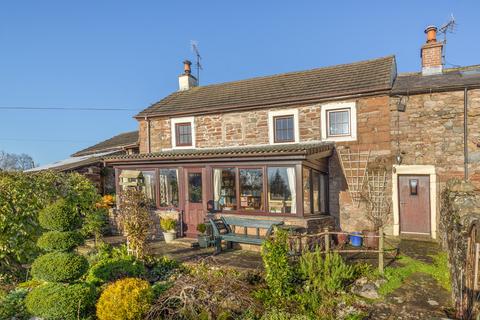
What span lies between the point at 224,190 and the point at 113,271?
5.70 m

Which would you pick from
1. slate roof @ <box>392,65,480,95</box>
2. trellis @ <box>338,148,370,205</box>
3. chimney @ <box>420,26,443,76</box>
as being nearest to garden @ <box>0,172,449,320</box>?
trellis @ <box>338,148,370,205</box>

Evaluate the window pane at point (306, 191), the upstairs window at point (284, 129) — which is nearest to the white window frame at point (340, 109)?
the upstairs window at point (284, 129)

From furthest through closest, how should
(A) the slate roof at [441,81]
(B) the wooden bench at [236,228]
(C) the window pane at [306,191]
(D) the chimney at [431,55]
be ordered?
(D) the chimney at [431,55] < (C) the window pane at [306,191] < (A) the slate roof at [441,81] < (B) the wooden bench at [236,228]

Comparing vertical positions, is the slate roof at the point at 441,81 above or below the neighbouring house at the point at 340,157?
above

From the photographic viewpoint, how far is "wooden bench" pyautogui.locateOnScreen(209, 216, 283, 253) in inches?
376

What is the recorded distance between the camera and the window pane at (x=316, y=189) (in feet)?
38.2

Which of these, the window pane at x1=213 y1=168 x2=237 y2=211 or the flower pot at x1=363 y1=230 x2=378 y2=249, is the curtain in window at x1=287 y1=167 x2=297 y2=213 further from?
the flower pot at x1=363 y1=230 x2=378 y2=249

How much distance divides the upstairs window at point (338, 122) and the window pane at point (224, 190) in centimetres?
455

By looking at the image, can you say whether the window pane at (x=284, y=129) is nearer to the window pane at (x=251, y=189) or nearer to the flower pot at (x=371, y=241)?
the window pane at (x=251, y=189)

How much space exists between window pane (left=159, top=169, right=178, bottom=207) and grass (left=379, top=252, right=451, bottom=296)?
8.56m

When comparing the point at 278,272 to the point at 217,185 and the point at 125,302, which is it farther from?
the point at 217,185

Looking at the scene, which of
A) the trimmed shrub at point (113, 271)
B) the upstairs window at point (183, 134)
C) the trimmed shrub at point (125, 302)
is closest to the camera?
the trimmed shrub at point (125, 302)

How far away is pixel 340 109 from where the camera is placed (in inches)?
494

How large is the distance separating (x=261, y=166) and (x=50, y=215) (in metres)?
7.05
